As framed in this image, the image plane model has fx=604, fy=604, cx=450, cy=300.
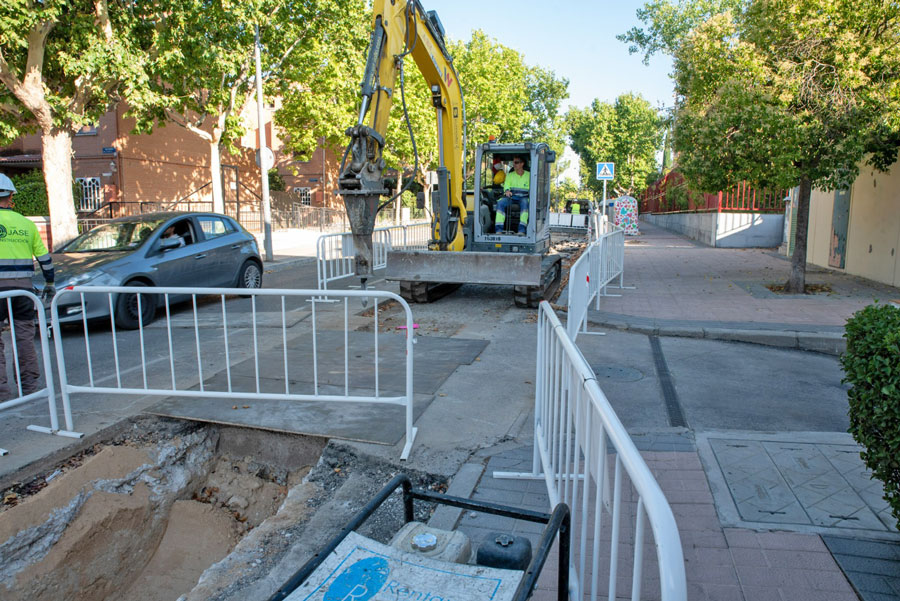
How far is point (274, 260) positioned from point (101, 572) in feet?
52.6

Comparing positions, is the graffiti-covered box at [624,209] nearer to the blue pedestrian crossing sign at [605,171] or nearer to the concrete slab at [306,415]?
the blue pedestrian crossing sign at [605,171]

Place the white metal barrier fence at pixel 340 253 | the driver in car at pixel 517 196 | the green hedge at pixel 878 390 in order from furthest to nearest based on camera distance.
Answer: the driver in car at pixel 517 196 < the white metal barrier fence at pixel 340 253 < the green hedge at pixel 878 390

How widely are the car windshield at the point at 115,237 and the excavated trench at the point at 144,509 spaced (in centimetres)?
554

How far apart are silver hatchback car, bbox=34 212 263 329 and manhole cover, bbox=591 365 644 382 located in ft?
18.6

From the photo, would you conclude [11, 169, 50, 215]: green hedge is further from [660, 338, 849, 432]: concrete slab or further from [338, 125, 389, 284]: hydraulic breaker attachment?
[660, 338, 849, 432]: concrete slab

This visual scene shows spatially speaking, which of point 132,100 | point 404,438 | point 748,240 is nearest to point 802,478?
point 404,438

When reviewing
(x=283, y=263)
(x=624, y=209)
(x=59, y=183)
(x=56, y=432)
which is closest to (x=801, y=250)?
(x=56, y=432)

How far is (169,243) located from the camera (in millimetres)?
9664

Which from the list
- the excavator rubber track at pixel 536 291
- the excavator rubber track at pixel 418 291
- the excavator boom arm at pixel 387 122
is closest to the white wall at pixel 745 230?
the excavator rubber track at pixel 536 291

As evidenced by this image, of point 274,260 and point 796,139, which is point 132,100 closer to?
point 274,260

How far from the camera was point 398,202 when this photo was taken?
4050 centimetres

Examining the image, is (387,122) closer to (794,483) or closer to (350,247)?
(350,247)

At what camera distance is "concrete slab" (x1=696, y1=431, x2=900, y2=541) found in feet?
11.1

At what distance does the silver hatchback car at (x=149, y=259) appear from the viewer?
8.42 metres
